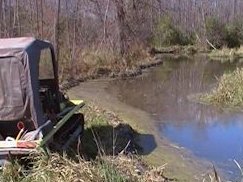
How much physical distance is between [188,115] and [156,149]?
4484mm

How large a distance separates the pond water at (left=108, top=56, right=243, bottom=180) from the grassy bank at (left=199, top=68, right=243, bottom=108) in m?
0.48

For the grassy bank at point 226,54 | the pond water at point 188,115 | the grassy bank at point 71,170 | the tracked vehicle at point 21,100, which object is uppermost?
the tracked vehicle at point 21,100

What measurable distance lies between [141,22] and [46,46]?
2380cm

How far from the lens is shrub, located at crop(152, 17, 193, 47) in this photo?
147ft

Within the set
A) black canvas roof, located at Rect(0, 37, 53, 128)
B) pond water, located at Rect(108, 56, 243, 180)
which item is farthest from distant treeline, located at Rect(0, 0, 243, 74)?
black canvas roof, located at Rect(0, 37, 53, 128)

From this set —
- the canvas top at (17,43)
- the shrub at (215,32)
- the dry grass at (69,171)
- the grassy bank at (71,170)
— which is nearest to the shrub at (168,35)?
the shrub at (215,32)

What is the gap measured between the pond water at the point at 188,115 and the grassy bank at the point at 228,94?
1.57 feet

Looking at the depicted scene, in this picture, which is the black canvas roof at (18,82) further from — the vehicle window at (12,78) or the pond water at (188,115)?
the pond water at (188,115)

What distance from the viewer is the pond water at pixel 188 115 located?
11.5 meters

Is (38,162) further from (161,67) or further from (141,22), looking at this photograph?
(141,22)

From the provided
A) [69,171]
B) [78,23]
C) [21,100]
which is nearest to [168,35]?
[78,23]

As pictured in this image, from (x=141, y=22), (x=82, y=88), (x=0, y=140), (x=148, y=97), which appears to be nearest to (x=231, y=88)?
(x=148, y=97)

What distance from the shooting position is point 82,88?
19922 millimetres

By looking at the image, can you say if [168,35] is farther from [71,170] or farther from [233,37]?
[71,170]
